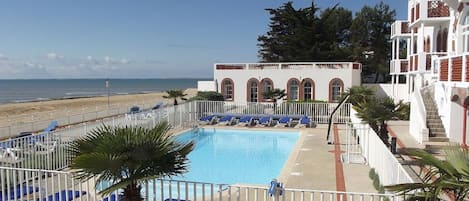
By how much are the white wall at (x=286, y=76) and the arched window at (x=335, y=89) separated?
215mm

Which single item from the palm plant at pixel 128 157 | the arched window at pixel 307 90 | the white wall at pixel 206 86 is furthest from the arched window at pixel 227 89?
the palm plant at pixel 128 157

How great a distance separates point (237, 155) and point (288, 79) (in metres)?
13.3

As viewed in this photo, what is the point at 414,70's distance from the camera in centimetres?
1941

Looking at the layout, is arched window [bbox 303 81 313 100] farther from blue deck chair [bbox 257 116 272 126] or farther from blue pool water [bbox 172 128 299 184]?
blue pool water [bbox 172 128 299 184]

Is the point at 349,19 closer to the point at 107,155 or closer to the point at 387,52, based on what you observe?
the point at 387,52

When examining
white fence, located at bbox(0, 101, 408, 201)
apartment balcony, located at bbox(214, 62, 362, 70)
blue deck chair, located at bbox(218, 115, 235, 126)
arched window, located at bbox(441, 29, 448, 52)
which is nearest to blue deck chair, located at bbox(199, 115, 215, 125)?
blue deck chair, located at bbox(218, 115, 235, 126)

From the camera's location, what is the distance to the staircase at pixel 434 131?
13250mm

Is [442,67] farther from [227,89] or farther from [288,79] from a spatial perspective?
[227,89]

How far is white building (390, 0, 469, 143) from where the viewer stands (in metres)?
12.0

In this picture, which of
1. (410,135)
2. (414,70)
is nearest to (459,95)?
(410,135)

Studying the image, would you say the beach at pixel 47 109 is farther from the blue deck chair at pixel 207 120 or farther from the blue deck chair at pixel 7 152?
the blue deck chair at pixel 7 152

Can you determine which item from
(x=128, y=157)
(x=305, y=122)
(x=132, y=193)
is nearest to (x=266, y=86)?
(x=305, y=122)

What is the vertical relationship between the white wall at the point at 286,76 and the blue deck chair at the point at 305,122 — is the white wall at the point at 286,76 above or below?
above

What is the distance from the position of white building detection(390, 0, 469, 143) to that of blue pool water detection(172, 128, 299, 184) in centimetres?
558
